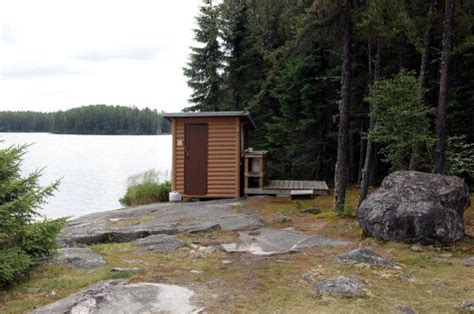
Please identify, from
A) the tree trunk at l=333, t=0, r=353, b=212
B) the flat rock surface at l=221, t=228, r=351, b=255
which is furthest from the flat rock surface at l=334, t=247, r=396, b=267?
the tree trunk at l=333, t=0, r=353, b=212

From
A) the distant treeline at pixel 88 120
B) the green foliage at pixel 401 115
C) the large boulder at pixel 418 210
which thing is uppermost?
the distant treeline at pixel 88 120

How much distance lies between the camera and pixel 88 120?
56969 mm

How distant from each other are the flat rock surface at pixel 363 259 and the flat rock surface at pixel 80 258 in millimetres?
2983

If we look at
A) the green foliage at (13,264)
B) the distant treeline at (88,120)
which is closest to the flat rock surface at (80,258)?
the green foliage at (13,264)

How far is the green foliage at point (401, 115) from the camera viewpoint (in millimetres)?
7258

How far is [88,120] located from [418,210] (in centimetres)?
5582

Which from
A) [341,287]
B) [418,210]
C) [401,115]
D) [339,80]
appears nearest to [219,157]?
[339,80]

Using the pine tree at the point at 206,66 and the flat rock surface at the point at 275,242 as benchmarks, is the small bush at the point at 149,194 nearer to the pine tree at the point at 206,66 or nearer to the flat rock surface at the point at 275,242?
the pine tree at the point at 206,66

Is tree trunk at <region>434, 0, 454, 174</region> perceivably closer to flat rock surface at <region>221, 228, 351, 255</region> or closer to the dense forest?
the dense forest

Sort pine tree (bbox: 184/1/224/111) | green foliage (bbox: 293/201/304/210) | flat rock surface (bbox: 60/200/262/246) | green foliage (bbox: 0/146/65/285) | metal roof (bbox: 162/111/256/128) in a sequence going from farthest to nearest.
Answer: pine tree (bbox: 184/1/224/111) → metal roof (bbox: 162/111/256/128) → green foliage (bbox: 293/201/304/210) → flat rock surface (bbox: 60/200/262/246) → green foliage (bbox: 0/146/65/285)

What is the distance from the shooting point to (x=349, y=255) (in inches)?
211

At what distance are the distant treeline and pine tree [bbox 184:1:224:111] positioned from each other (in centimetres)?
3730

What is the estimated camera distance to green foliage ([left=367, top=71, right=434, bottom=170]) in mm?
7258

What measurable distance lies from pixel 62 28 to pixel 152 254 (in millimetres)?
15664
